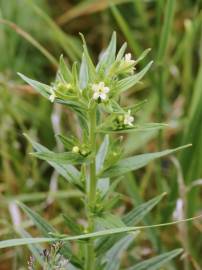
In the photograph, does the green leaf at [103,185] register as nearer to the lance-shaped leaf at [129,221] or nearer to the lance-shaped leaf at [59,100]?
the lance-shaped leaf at [129,221]

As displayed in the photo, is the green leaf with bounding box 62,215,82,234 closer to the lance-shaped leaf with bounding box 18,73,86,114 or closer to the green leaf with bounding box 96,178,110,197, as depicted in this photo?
the green leaf with bounding box 96,178,110,197

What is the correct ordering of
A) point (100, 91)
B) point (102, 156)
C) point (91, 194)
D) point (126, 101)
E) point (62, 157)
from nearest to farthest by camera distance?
point (100, 91)
point (62, 157)
point (91, 194)
point (102, 156)
point (126, 101)

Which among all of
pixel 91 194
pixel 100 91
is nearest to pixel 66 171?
pixel 91 194

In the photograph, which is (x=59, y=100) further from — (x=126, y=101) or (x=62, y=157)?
(x=126, y=101)

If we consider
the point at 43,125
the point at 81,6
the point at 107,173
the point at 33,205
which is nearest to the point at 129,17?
the point at 81,6

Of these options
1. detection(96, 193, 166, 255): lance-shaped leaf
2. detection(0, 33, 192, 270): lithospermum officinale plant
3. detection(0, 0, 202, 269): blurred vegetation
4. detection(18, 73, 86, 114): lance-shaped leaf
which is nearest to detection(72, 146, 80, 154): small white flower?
detection(0, 33, 192, 270): lithospermum officinale plant

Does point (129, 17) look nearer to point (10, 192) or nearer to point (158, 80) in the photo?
point (158, 80)

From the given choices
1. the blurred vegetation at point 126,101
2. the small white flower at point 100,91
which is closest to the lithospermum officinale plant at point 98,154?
the small white flower at point 100,91
